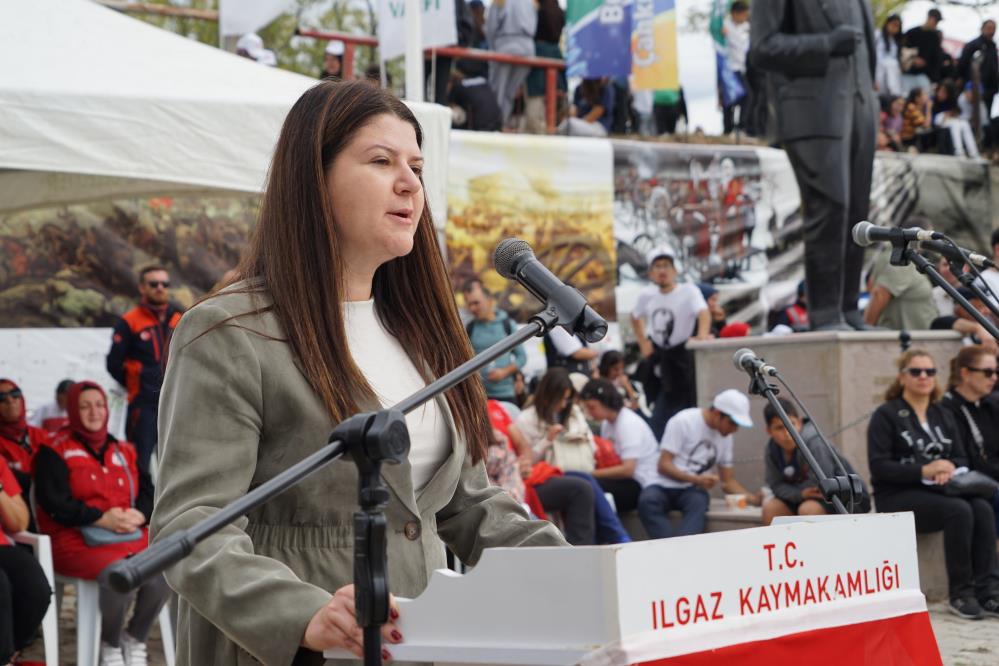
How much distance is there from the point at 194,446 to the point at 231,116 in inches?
156

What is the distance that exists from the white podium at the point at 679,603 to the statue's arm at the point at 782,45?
6.66 m

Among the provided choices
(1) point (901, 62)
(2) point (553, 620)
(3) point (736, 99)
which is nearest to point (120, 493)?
(2) point (553, 620)

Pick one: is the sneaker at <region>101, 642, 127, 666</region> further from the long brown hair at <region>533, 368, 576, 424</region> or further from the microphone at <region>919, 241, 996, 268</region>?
the microphone at <region>919, 241, 996, 268</region>

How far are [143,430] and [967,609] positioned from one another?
4930 millimetres

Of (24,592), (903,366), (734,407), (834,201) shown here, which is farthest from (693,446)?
(24,592)

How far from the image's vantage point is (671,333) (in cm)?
1036

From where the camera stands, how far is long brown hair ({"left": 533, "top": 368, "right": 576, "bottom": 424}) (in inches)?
342

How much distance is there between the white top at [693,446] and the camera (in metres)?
8.83

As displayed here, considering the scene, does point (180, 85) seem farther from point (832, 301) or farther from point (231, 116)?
point (832, 301)

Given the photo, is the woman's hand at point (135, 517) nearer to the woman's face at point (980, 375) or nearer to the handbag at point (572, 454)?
the handbag at point (572, 454)

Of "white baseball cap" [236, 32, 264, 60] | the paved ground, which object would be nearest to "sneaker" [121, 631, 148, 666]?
the paved ground

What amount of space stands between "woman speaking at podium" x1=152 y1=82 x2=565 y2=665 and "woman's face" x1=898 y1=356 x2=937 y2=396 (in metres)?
5.90

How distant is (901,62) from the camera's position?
62.6ft

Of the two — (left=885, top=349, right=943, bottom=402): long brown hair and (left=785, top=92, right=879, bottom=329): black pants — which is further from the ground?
(left=785, top=92, right=879, bottom=329): black pants
